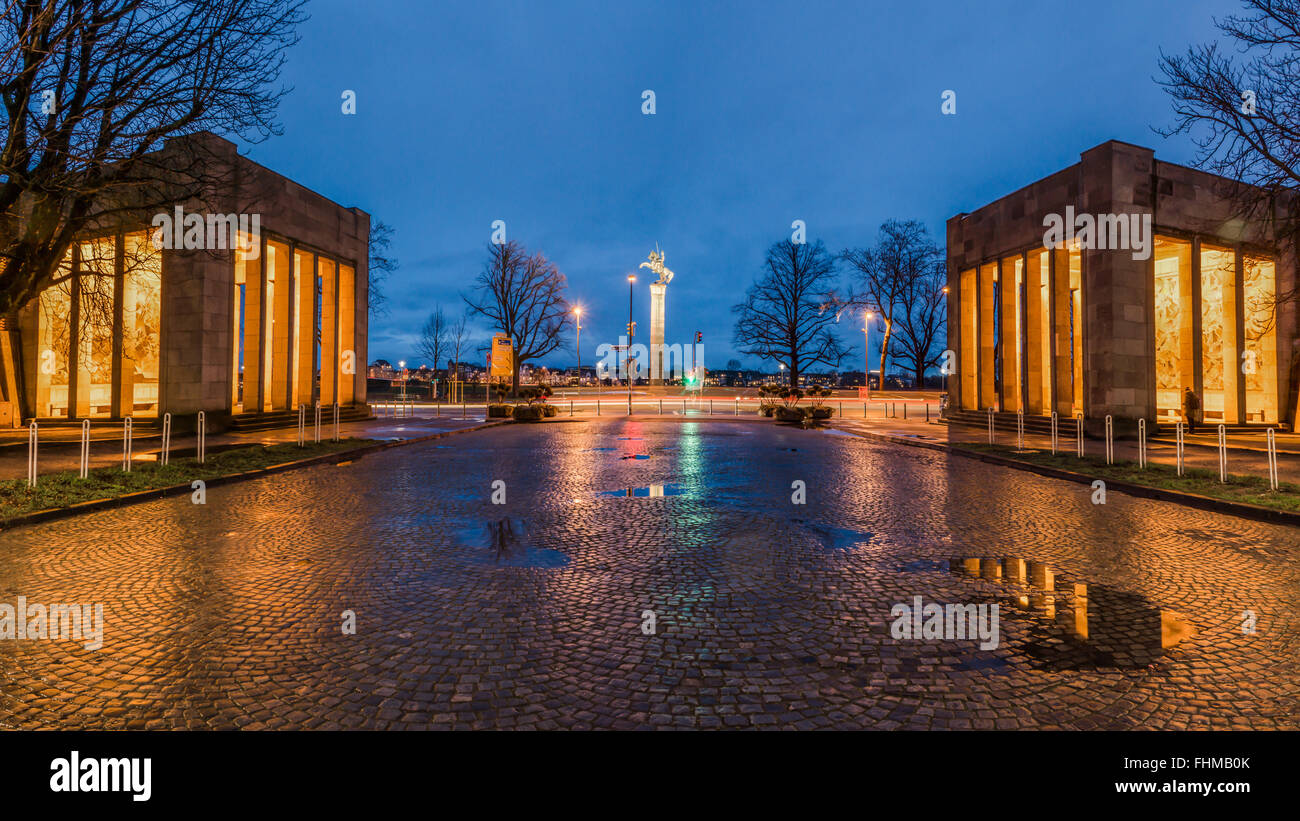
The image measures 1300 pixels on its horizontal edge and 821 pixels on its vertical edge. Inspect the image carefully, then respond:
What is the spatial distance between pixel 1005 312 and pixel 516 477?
2482 centimetres

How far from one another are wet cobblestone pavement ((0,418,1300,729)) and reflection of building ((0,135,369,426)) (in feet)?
48.3

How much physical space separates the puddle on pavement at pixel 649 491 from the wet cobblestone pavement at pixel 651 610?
50 cm

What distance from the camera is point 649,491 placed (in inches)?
420

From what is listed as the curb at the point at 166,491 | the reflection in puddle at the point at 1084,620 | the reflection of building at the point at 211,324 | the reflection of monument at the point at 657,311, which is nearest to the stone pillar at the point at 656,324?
the reflection of monument at the point at 657,311

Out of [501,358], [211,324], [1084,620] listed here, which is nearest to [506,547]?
[1084,620]

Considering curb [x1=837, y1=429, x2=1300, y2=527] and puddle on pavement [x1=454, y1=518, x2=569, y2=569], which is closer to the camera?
puddle on pavement [x1=454, y1=518, x2=569, y2=569]

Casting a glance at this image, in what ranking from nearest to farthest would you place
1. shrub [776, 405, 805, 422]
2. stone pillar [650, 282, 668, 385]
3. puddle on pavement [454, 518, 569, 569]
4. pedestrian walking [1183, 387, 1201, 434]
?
1. puddle on pavement [454, 518, 569, 569]
2. pedestrian walking [1183, 387, 1201, 434]
3. shrub [776, 405, 805, 422]
4. stone pillar [650, 282, 668, 385]

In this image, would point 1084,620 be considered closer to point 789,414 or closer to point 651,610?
point 651,610

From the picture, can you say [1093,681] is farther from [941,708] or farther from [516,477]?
[516,477]

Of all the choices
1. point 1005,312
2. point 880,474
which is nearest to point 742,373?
point 1005,312

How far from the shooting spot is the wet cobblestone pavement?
3.32 metres

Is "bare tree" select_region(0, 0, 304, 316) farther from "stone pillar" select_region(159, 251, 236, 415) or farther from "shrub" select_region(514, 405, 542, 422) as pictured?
"shrub" select_region(514, 405, 542, 422)

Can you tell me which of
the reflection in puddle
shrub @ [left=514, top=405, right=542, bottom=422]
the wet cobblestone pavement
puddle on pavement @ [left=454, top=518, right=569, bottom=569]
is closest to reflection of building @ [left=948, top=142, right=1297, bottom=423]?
the wet cobblestone pavement

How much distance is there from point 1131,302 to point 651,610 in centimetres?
2417
